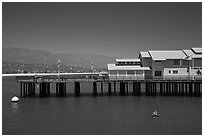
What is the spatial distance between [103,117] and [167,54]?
22894 mm

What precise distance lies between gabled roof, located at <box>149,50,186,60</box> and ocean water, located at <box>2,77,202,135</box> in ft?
26.4

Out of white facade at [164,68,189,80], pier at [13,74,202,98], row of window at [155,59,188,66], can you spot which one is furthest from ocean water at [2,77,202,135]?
row of window at [155,59,188,66]

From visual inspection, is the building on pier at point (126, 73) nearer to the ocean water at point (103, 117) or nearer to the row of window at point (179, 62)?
the row of window at point (179, 62)

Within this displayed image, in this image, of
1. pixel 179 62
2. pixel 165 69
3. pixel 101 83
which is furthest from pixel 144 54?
pixel 101 83

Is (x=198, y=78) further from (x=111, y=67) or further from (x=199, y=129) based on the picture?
(x=199, y=129)

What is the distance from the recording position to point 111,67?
152 feet

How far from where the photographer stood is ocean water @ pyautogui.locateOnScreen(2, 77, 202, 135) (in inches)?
951

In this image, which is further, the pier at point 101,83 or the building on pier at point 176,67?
the building on pier at point 176,67

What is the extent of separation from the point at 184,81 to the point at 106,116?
62.2 ft

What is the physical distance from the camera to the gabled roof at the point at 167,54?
46.1m

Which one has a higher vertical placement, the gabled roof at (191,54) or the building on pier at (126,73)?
the gabled roof at (191,54)

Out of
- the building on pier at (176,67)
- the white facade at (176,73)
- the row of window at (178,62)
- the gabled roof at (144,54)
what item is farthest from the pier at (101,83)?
the gabled roof at (144,54)

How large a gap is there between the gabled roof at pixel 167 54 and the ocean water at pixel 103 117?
8044 millimetres

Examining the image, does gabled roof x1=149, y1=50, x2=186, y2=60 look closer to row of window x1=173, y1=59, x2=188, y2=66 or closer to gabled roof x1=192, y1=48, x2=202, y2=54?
row of window x1=173, y1=59, x2=188, y2=66
